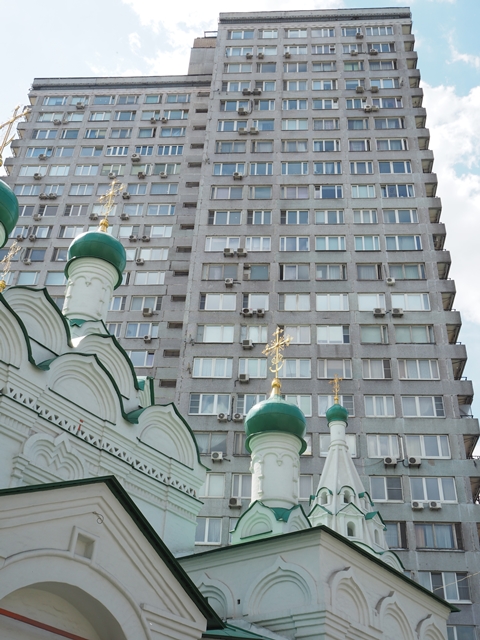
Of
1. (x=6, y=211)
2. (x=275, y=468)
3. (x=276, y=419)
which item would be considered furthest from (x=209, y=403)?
(x=6, y=211)

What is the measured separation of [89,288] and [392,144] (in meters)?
20.0

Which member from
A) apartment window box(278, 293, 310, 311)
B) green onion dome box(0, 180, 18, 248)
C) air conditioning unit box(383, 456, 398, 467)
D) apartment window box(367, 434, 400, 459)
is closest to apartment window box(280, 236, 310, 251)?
apartment window box(278, 293, 310, 311)

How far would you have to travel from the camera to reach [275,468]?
11.2m

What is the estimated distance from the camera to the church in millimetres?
5941

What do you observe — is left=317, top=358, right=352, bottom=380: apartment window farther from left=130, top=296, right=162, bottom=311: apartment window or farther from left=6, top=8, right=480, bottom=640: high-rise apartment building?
left=130, top=296, right=162, bottom=311: apartment window

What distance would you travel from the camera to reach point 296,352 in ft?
76.0

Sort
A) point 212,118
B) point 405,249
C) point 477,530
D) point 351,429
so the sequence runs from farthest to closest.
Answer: point 212,118, point 405,249, point 351,429, point 477,530

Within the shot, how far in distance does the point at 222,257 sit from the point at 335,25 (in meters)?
14.7

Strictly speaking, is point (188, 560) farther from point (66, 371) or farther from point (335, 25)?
point (335, 25)

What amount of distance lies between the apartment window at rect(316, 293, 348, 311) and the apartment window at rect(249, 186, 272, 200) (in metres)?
5.30

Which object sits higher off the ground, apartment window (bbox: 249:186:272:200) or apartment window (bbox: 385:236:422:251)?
apartment window (bbox: 249:186:272:200)

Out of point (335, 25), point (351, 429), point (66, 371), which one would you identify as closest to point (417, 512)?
point (351, 429)

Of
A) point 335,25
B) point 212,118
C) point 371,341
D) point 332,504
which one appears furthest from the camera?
point 335,25

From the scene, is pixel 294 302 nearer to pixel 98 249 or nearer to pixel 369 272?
pixel 369 272
